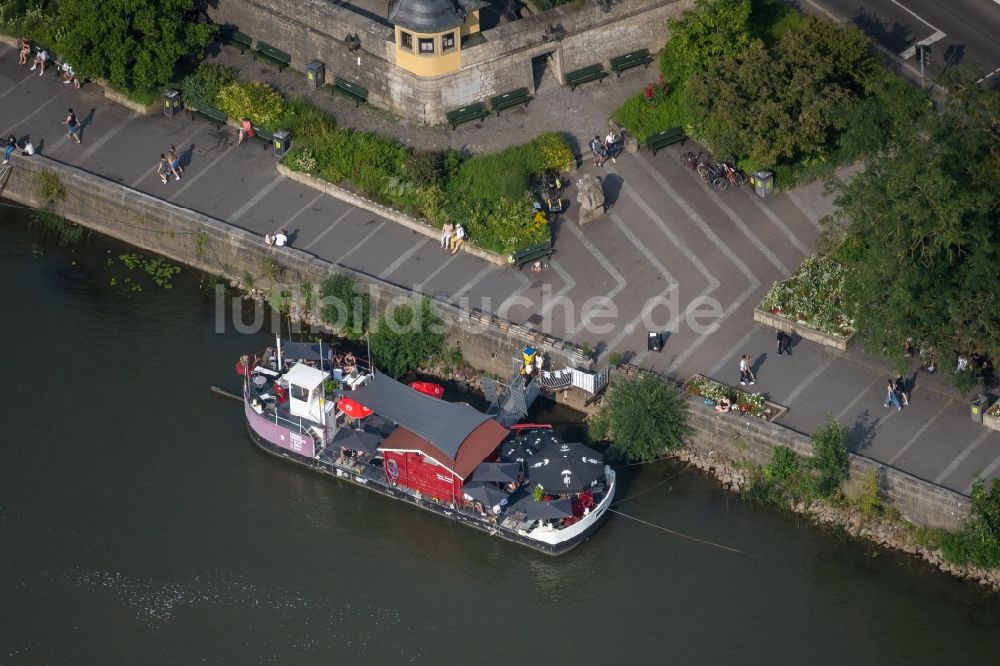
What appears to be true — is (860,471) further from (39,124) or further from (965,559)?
(39,124)

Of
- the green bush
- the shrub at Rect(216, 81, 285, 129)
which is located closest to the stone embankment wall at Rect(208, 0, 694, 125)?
the shrub at Rect(216, 81, 285, 129)

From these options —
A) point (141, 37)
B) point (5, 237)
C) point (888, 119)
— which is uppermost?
point (888, 119)

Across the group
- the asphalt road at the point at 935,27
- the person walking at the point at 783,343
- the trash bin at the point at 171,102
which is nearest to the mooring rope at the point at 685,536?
the person walking at the point at 783,343

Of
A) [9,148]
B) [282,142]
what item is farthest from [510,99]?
[9,148]

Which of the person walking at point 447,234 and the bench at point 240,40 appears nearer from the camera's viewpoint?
the person walking at point 447,234

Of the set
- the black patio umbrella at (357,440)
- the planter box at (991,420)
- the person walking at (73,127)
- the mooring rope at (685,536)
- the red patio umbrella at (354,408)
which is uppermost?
the planter box at (991,420)

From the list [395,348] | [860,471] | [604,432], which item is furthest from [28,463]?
[860,471]

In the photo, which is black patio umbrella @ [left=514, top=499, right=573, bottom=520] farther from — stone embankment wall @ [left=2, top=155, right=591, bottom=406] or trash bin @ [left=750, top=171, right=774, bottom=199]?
trash bin @ [left=750, top=171, right=774, bottom=199]

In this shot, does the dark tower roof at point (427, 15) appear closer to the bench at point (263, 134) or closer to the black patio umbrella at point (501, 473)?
the bench at point (263, 134)
